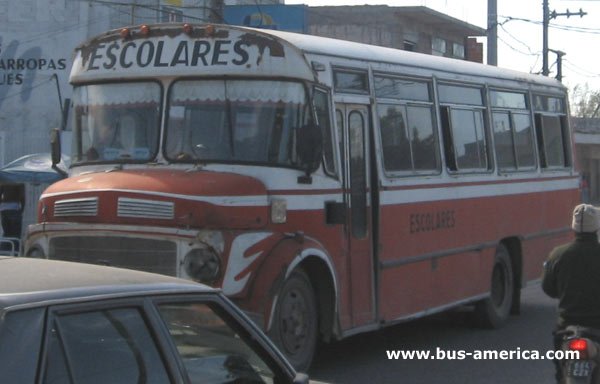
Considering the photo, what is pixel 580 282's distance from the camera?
6.82 meters

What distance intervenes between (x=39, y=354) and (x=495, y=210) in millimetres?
9807

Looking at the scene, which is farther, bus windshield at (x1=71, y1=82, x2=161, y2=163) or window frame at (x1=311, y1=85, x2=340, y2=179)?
window frame at (x1=311, y1=85, x2=340, y2=179)

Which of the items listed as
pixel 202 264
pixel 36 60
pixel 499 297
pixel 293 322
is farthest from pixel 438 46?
pixel 202 264

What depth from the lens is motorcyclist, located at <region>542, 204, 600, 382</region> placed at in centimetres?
679

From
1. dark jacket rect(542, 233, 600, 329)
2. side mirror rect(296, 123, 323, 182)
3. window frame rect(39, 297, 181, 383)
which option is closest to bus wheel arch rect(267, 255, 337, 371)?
side mirror rect(296, 123, 323, 182)

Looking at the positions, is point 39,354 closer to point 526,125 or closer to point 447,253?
point 447,253

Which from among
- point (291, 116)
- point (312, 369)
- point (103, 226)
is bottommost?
point (312, 369)

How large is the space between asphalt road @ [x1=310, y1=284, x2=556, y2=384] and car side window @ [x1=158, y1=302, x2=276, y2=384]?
15.8 feet

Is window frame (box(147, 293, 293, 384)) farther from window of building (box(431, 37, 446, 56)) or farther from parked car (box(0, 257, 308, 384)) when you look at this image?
window of building (box(431, 37, 446, 56))

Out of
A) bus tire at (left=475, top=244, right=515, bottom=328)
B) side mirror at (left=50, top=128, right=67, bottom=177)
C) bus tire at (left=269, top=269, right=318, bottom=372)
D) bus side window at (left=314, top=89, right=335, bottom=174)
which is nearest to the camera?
bus tire at (left=269, top=269, right=318, bottom=372)

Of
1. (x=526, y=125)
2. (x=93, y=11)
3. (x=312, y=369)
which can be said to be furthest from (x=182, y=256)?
(x=93, y=11)

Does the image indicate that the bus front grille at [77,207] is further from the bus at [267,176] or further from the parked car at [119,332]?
the parked car at [119,332]

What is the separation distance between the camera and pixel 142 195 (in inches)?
331

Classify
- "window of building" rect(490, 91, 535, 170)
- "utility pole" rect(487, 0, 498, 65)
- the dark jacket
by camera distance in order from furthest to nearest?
"utility pole" rect(487, 0, 498, 65) < "window of building" rect(490, 91, 535, 170) < the dark jacket
